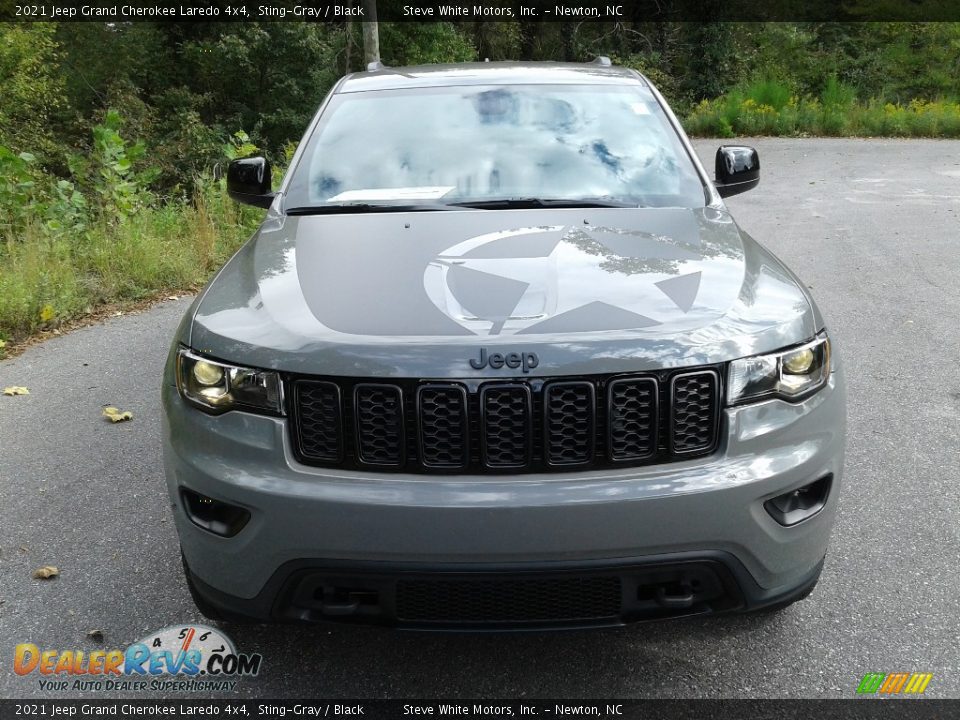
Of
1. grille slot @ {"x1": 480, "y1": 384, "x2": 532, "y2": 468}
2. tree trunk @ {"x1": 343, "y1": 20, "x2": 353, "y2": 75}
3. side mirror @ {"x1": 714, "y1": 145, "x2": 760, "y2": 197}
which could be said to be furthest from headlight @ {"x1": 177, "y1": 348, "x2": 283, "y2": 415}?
tree trunk @ {"x1": 343, "y1": 20, "x2": 353, "y2": 75}

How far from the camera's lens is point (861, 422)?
4.61m

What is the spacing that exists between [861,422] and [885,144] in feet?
58.7

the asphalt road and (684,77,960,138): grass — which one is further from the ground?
the asphalt road

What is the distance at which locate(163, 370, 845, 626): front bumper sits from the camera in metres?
2.19

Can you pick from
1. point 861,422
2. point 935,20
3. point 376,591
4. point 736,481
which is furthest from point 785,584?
point 935,20

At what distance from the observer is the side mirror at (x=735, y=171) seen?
4070 millimetres

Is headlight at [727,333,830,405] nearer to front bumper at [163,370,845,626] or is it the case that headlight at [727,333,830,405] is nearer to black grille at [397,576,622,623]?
front bumper at [163,370,845,626]

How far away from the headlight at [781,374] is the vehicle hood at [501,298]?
0.04m

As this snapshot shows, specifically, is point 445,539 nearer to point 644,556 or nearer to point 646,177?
point 644,556

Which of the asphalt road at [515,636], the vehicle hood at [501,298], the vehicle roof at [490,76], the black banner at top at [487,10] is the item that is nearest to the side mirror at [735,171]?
the vehicle roof at [490,76]

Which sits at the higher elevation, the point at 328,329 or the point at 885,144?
the point at 328,329

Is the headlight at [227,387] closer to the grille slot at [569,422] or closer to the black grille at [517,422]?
the black grille at [517,422]

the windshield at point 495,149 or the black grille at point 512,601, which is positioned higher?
the windshield at point 495,149

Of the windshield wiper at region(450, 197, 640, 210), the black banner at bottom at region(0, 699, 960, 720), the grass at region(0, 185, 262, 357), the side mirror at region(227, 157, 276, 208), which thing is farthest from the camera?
the grass at region(0, 185, 262, 357)
